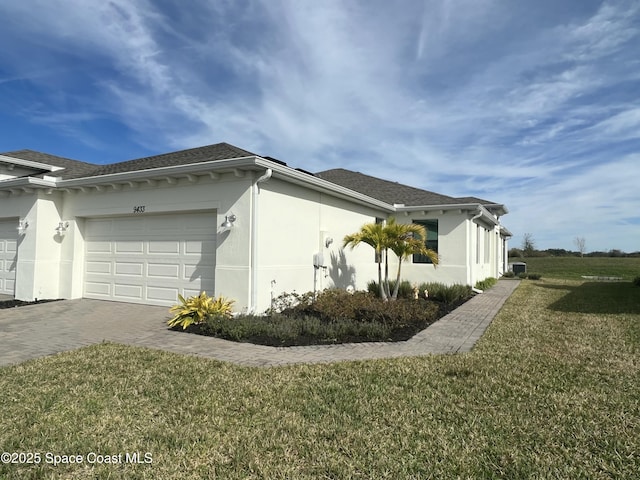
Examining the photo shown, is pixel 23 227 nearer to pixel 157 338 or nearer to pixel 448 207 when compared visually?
Result: pixel 157 338

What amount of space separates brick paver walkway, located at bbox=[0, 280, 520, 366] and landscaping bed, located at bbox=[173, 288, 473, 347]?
28 centimetres

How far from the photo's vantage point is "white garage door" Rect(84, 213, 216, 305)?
906cm

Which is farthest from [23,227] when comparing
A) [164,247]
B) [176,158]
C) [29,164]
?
[176,158]

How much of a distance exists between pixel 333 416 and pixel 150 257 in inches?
311

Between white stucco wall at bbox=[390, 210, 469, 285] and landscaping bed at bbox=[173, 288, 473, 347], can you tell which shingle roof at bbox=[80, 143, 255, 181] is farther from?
white stucco wall at bbox=[390, 210, 469, 285]

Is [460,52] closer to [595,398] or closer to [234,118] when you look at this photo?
[234,118]

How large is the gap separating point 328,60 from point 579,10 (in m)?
5.97

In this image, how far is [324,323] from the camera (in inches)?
306

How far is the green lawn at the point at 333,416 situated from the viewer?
2746 millimetres

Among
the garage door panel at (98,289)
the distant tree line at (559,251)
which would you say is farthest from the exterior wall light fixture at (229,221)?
the distant tree line at (559,251)

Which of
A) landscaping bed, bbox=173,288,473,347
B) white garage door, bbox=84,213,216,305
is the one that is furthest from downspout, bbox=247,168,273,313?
white garage door, bbox=84,213,216,305

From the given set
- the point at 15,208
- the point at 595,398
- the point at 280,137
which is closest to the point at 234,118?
the point at 280,137

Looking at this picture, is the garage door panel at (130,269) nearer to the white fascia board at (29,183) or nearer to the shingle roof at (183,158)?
the shingle roof at (183,158)

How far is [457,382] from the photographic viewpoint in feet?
14.5
